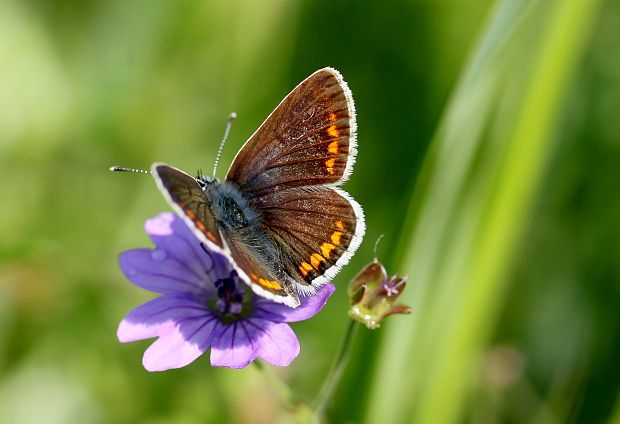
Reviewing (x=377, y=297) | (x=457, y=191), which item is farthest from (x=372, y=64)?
(x=377, y=297)

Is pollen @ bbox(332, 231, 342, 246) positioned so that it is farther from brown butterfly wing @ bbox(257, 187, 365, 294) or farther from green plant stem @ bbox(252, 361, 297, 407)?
green plant stem @ bbox(252, 361, 297, 407)

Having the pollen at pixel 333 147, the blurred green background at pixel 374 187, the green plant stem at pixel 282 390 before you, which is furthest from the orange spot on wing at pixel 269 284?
the blurred green background at pixel 374 187

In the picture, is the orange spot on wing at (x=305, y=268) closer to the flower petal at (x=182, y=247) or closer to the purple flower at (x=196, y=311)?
the purple flower at (x=196, y=311)

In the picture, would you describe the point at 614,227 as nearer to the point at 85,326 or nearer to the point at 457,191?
the point at 457,191

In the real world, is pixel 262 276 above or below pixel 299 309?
above

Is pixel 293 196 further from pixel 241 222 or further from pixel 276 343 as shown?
pixel 276 343

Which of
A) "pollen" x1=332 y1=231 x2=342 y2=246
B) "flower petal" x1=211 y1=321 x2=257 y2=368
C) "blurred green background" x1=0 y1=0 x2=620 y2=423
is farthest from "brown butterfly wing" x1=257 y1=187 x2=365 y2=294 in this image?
"blurred green background" x1=0 y1=0 x2=620 y2=423

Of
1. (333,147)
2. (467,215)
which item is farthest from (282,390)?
(467,215)

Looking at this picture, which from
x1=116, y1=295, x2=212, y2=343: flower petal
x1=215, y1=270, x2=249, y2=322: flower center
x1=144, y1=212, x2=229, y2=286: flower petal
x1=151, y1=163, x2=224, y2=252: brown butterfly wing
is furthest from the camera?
x1=144, y1=212, x2=229, y2=286: flower petal
